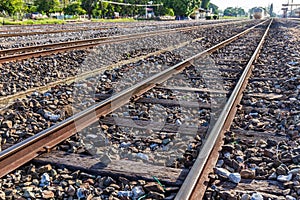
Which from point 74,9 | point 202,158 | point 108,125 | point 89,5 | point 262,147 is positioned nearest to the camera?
point 202,158

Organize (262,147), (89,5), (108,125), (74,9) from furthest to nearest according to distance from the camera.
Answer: (89,5) < (74,9) < (108,125) < (262,147)

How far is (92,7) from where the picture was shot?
5878 cm

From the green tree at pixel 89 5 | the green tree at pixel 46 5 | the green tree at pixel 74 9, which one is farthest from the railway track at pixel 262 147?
the green tree at pixel 89 5

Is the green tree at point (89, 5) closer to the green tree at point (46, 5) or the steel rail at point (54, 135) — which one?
the green tree at point (46, 5)

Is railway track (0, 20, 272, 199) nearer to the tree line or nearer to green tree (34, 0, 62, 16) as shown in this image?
the tree line

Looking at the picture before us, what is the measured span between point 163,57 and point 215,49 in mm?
2583

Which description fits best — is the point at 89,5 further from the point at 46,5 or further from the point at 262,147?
the point at 262,147

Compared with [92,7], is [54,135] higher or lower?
lower

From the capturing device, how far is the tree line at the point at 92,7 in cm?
3890

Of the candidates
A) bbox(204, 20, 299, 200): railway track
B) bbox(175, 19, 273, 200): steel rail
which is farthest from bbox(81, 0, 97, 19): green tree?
bbox(175, 19, 273, 200): steel rail

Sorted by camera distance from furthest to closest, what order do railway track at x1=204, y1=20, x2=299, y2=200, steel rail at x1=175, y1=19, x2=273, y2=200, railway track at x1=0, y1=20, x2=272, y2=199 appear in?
Answer: railway track at x1=0, y1=20, x2=272, y2=199
railway track at x1=204, y1=20, x2=299, y2=200
steel rail at x1=175, y1=19, x2=273, y2=200

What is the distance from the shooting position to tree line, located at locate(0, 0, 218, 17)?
38.9 meters

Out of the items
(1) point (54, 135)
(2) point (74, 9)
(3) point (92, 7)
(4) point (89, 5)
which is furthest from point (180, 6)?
(1) point (54, 135)

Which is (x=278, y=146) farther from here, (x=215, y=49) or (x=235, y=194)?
(x=215, y=49)
